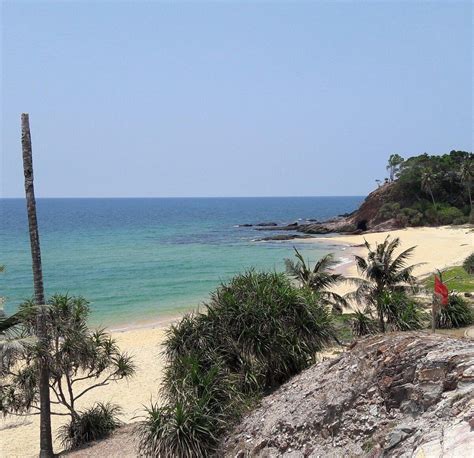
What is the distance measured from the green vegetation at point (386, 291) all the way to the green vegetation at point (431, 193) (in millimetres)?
65834

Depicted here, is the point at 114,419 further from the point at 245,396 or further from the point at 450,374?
the point at 450,374

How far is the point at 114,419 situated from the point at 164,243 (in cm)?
7064

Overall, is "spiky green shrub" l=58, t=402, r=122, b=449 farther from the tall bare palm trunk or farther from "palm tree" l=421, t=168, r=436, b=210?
"palm tree" l=421, t=168, r=436, b=210

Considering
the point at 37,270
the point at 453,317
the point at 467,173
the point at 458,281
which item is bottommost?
the point at 453,317

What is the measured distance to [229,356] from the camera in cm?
1399

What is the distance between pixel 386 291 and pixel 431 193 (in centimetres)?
7235

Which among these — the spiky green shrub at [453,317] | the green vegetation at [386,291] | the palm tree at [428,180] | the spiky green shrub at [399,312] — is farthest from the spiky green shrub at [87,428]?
the palm tree at [428,180]

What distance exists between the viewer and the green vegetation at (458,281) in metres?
32.4

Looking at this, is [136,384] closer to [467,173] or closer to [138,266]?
[138,266]

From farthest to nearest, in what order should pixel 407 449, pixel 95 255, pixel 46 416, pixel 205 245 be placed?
pixel 205 245 < pixel 95 255 < pixel 46 416 < pixel 407 449

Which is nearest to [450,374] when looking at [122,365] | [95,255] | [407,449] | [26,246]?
[407,449]

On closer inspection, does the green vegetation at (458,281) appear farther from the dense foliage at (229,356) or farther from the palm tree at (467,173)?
the palm tree at (467,173)

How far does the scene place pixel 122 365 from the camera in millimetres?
16141

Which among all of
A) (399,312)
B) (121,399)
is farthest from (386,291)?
(121,399)
